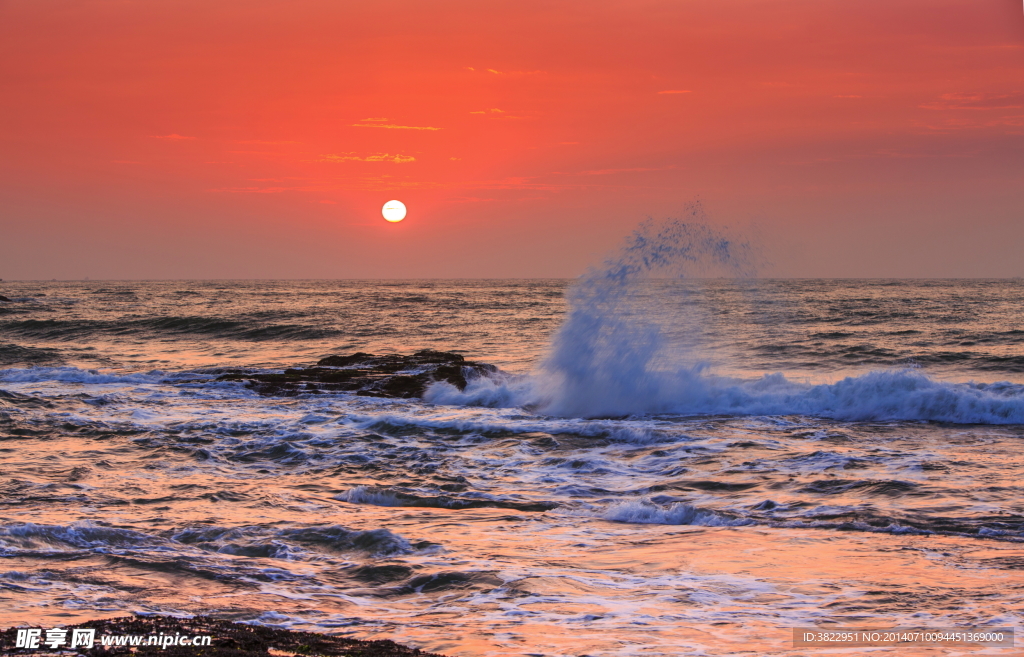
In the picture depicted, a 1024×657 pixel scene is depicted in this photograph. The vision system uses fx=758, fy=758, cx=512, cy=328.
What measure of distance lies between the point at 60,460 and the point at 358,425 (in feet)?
15.3

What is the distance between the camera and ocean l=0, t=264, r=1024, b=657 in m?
5.34

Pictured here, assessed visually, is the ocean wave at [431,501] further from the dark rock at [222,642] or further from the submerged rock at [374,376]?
the submerged rock at [374,376]

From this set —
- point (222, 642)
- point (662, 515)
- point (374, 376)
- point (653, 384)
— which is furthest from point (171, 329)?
point (222, 642)

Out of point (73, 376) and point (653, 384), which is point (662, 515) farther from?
point (73, 376)

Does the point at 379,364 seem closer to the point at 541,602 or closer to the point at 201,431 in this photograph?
the point at 201,431

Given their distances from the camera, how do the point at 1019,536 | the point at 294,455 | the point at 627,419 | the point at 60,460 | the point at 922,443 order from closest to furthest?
the point at 1019,536, the point at 60,460, the point at 294,455, the point at 922,443, the point at 627,419

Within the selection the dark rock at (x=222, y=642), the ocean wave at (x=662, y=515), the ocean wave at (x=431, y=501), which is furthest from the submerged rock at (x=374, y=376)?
the dark rock at (x=222, y=642)

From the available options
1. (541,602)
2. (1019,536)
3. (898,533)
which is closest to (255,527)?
(541,602)

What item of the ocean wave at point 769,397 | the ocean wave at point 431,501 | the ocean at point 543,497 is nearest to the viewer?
the ocean at point 543,497

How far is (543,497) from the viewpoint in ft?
29.2

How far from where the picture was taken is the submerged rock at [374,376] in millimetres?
17734

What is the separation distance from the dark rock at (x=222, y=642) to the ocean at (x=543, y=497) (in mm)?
402

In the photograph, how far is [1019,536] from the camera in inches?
280

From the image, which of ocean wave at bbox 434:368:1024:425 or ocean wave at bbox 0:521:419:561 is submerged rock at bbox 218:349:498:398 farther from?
ocean wave at bbox 0:521:419:561
